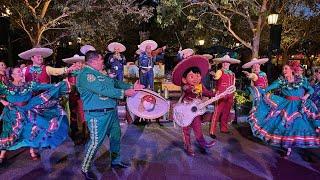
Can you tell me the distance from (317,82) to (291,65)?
116 centimetres

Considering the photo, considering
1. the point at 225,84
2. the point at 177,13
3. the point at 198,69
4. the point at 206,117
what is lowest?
the point at 206,117

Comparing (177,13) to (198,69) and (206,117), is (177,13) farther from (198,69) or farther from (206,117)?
(198,69)

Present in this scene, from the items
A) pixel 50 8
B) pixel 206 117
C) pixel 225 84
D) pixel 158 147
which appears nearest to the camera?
pixel 158 147

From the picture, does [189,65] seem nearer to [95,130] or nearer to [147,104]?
[147,104]

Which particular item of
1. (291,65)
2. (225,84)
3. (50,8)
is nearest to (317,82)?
(291,65)

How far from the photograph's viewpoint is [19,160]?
6.88m

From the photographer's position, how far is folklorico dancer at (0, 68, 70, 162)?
6.43 meters

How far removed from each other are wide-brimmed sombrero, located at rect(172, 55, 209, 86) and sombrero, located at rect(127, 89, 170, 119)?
2.25 feet

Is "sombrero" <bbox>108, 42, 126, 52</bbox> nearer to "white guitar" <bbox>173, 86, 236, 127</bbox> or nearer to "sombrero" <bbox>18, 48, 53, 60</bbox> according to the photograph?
"sombrero" <bbox>18, 48, 53, 60</bbox>

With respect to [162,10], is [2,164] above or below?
below

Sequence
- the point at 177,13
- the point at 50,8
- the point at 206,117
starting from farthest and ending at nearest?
the point at 50,8, the point at 177,13, the point at 206,117

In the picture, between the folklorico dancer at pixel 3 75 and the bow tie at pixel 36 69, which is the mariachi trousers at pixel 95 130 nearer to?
the folklorico dancer at pixel 3 75

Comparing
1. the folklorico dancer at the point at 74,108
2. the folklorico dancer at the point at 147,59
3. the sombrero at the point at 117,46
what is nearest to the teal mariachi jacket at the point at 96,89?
the folklorico dancer at the point at 74,108

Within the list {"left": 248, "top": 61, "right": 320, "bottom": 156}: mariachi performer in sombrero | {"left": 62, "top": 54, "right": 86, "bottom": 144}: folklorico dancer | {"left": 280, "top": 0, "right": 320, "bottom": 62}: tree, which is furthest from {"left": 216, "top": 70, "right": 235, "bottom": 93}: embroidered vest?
{"left": 280, "top": 0, "right": 320, "bottom": 62}: tree
